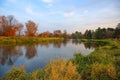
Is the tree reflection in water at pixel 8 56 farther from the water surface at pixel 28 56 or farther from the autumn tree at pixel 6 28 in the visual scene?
the autumn tree at pixel 6 28

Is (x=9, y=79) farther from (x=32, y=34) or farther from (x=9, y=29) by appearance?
(x=32, y=34)

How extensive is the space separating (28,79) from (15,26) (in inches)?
1953

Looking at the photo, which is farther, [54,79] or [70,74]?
[70,74]

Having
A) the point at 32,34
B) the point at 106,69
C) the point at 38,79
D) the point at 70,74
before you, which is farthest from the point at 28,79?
the point at 32,34

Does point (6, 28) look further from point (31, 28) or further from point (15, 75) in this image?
point (15, 75)

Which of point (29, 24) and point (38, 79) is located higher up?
point (29, 24)

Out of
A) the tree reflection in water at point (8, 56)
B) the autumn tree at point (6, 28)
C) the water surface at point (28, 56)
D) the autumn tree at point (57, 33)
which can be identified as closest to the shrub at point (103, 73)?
the water surface at point (28, 56)

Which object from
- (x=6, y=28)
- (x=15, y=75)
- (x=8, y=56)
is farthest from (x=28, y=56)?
(x=6, y=28)

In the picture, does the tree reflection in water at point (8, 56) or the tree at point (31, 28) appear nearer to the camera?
the tree reflection in water at point (8, 56)

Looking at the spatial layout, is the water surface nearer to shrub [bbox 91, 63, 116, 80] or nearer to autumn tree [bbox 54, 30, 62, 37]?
shrub [bbox 91, 63, 116, 80]

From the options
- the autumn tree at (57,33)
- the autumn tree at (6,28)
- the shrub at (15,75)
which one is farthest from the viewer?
the autumn tree at (57,33)

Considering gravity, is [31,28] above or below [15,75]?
above

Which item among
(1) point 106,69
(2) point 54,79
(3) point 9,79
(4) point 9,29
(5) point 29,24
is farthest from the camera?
(5) point 29,24

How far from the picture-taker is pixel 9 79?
A: 6.38 m
